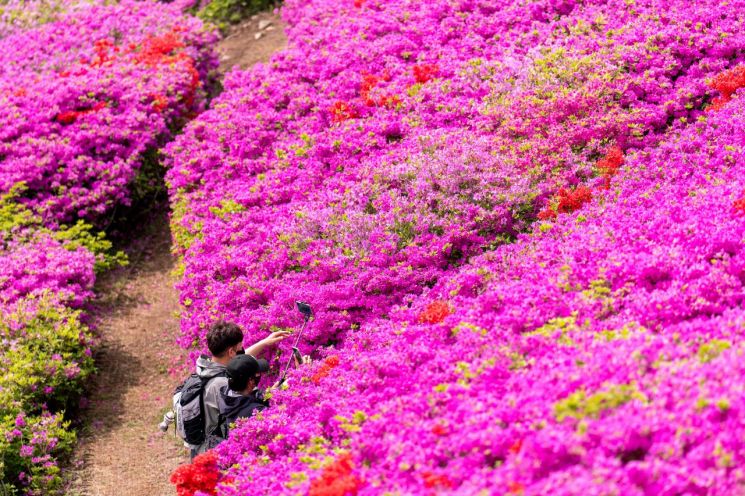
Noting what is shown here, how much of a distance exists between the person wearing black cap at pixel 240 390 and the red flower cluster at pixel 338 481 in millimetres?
1947

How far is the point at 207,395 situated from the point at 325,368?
3.90 ft

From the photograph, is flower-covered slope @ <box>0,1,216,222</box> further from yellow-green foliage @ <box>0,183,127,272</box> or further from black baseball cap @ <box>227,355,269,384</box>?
black baseball cap @ <box>227,355,269,384</box>

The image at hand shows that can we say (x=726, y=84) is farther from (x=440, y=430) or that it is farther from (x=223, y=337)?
(x=223, y=337)

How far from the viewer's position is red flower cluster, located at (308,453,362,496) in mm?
5609

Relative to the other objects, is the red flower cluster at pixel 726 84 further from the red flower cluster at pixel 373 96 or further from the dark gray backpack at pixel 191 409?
the dark gray backpack at pixel 191 409

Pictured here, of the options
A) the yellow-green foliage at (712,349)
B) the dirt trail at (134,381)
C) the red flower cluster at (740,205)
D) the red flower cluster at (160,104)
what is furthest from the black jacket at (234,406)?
the red flower cluster at (160,104)

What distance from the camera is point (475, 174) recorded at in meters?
9.77

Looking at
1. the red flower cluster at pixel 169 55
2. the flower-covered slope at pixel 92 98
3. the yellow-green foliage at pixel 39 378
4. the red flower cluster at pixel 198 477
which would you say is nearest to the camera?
the red flower cluster at pixel 198 477

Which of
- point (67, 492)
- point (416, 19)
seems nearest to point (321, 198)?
point (67, 492)

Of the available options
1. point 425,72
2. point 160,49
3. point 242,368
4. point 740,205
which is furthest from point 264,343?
point 160,49

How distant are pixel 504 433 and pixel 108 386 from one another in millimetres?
7391

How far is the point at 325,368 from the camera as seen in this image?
791 cm

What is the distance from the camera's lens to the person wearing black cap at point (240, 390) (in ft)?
25.1

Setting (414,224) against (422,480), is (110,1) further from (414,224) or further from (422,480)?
(422,480)
